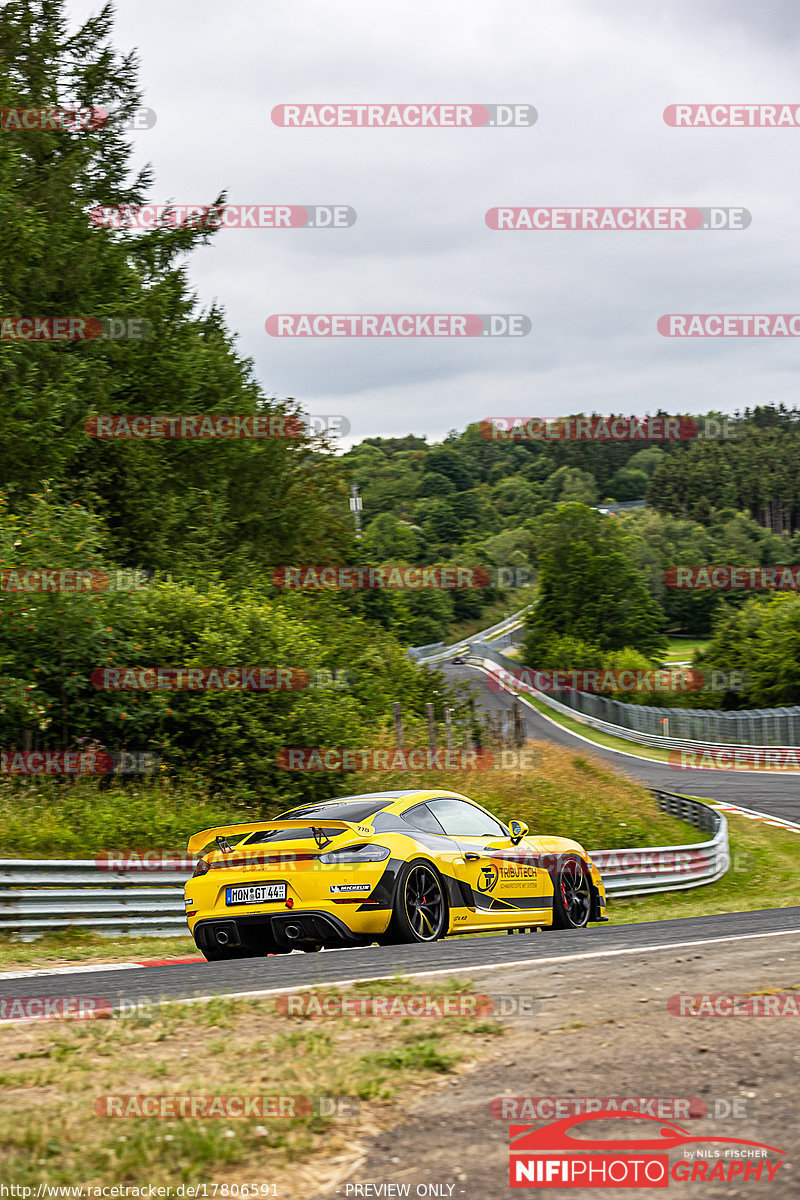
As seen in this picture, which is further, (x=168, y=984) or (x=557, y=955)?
(x=557, y=955)

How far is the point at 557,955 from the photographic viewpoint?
7066 millimetres

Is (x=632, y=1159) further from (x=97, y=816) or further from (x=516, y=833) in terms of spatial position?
(x=97, y=816)

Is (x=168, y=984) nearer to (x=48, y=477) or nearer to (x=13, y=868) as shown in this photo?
(x=13, y=868)

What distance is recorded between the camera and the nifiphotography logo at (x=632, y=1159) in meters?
3.20

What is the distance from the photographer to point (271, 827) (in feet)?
28.1

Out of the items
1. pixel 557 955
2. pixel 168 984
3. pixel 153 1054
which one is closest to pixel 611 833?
pixel 557 955

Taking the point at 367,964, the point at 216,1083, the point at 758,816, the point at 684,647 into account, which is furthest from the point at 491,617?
the point at 216,1083

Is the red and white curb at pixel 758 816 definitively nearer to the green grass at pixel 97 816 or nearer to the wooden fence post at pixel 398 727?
the wooden fence post at pixel 398 727

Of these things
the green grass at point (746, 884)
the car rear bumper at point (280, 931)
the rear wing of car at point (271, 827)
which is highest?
the rear wing of car at point (271, 827)

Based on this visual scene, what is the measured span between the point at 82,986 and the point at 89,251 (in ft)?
68.1

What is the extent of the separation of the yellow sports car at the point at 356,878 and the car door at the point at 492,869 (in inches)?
0.5

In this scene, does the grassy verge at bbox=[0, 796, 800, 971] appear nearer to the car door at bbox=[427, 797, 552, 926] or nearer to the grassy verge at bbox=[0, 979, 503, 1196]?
the car door at bbox=[427, 797, 552, 926]

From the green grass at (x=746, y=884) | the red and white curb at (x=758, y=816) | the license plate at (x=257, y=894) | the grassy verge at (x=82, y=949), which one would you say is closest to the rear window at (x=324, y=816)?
the license plate at (x=257, y=894)

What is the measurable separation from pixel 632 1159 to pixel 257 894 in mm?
5116
